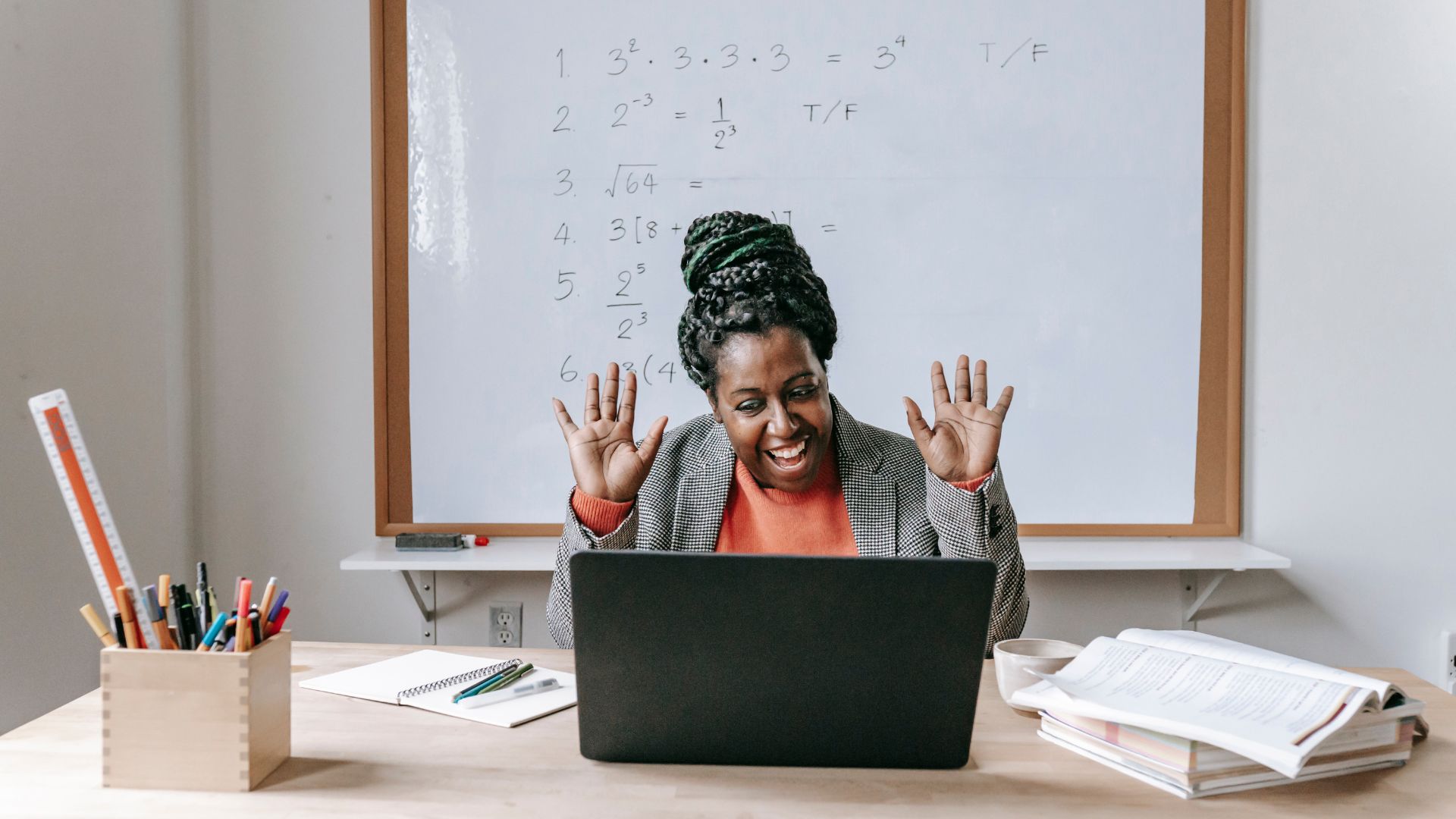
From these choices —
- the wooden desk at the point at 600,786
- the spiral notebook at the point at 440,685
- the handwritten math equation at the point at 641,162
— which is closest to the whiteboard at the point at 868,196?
the handwritten math equation at the point at 641,162

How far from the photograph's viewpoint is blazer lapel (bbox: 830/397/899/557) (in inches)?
62.2

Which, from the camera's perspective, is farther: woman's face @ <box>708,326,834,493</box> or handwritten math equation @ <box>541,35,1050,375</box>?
handwritten math equation @ <box>541,35,1050,375</box>

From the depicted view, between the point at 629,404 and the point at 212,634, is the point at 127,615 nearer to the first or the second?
the point at 212,634

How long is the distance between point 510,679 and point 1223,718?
2.27 feet

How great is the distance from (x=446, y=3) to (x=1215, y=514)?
81.0 inches

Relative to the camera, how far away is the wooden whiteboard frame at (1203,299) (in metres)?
2.19

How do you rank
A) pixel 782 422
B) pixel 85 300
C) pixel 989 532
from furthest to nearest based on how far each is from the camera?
pixel 85 300 → pixel 782 422 → pixel 989 532

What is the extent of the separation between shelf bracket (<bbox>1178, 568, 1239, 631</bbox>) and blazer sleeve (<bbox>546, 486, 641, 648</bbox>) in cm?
137

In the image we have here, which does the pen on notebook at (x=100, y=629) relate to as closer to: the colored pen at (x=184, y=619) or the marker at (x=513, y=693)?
the colored pen at (x=184, y=619)

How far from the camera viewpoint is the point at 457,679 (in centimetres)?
109

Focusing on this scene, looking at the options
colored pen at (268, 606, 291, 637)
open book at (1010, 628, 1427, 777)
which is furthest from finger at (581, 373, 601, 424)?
open book at (1010, 628, 1427, 777)

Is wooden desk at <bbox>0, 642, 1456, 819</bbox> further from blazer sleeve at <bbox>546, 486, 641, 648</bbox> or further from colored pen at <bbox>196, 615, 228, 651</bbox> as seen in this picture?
blazer sleeve at <bbox>546, 486, 641, 648</bbox>

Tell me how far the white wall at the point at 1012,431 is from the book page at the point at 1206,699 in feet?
4.36

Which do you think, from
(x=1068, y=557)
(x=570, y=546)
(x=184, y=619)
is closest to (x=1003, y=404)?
(x=570, y=546)
